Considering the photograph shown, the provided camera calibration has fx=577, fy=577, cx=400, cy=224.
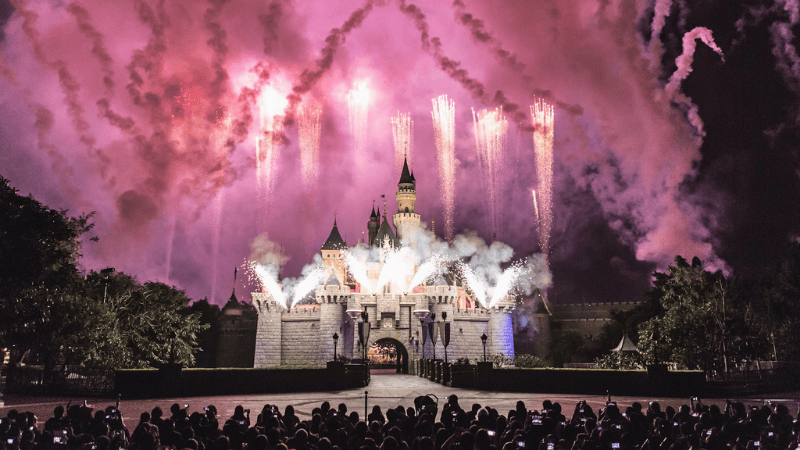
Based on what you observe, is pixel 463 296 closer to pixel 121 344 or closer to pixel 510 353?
pixel 510 353

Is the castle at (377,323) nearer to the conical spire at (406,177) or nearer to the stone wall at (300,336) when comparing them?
the stone wall at (300,336)

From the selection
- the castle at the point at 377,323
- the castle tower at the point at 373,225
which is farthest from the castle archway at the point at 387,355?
the castle tower at the point at 373,225

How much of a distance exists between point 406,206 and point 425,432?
2922 inches

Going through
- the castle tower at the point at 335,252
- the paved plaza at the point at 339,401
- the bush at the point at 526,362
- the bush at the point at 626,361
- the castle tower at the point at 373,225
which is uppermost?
the castle tower at the point at 373,225

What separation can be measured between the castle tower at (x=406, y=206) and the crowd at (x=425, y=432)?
6979cm

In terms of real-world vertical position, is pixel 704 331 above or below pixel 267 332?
below

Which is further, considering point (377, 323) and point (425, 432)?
point (377, 323)

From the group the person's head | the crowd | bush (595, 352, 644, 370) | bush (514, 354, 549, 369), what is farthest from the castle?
the person's head

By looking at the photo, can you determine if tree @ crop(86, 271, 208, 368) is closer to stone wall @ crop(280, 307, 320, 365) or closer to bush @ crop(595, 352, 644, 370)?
stone wall @ crop(280, 307, 320, 365)

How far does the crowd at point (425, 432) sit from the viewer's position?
8.57m

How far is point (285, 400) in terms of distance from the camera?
80.1 feet

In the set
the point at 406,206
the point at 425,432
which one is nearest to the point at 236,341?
the point at 406,206

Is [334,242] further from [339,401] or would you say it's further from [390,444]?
[390,444]

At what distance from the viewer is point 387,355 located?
79.9 meters
